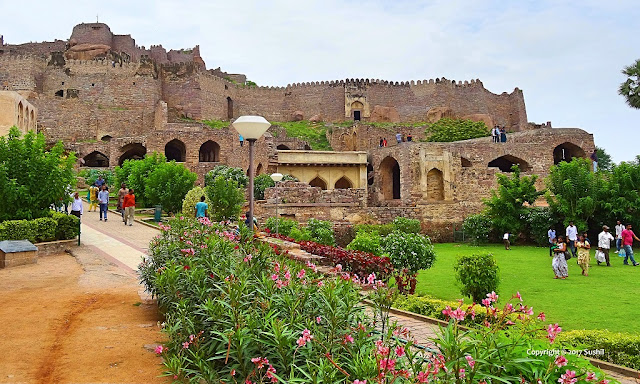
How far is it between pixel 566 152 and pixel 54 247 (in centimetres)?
3212

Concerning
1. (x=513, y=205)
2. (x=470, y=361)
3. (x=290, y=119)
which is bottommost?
(x=470, y=361)

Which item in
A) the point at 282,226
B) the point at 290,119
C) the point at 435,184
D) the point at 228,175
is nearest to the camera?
the point at 282,226

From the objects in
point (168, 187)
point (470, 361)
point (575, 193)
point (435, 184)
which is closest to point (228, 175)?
point (168, 187)

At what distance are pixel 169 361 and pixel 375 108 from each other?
168ft

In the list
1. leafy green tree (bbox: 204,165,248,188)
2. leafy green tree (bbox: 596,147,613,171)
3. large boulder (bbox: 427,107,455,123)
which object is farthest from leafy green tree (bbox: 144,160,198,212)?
leafy green tree (bbox: 596,147,613,171)

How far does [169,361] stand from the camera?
4.06 metres

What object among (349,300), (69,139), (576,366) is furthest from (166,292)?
(69,139)

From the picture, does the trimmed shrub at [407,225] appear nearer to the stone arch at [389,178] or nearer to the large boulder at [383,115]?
the stone arch at [389,178]

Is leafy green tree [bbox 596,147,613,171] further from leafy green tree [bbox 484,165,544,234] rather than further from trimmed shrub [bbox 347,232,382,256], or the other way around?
trimmed shrub [bbox 347,232,382,256]

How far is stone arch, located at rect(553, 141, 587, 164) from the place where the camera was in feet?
106

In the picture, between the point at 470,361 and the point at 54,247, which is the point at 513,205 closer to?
the point at 54,247

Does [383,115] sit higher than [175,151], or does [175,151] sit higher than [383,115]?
[383,115]

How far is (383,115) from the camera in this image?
175 ft

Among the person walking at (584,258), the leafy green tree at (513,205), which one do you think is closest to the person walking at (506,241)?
the leafy green tree at (513,205)
